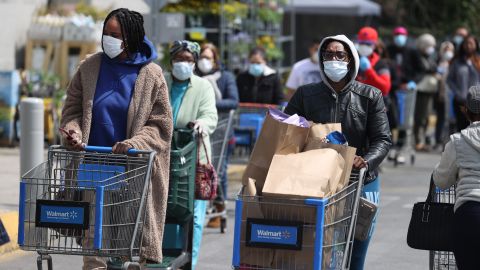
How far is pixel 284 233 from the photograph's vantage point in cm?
571

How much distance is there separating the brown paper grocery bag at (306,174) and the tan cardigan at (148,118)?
1.21 meters

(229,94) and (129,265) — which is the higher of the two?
(229,94)

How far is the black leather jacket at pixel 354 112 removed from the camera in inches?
263

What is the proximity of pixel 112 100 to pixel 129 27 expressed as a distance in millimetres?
440

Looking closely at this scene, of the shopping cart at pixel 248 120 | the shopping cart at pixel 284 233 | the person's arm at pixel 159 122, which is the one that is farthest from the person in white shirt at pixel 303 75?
the shopping cart at pixel 284 233

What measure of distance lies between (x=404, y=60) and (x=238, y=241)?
45.7 feet

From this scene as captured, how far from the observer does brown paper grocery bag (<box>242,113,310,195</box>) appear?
601 centimetres

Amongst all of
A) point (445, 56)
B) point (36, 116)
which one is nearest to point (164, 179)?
point (36, 116)

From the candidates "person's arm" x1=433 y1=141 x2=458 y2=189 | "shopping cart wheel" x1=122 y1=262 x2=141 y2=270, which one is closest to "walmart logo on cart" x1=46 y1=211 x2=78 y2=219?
"shopping cart wheel" x1=122 y1=262 x2=141 y2=270

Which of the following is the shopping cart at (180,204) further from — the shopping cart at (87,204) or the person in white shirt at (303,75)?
the person in white shirt at (303,75)

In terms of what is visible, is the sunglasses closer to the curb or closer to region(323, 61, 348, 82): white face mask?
region(323, 61, 348, 82): white face mask

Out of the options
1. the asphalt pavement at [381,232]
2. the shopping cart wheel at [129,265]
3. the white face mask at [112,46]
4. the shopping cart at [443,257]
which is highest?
the white face mask at [112,46]

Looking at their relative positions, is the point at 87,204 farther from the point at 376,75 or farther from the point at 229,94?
the point at 376,75

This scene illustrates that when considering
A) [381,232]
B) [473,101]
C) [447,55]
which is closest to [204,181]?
[473,101]
